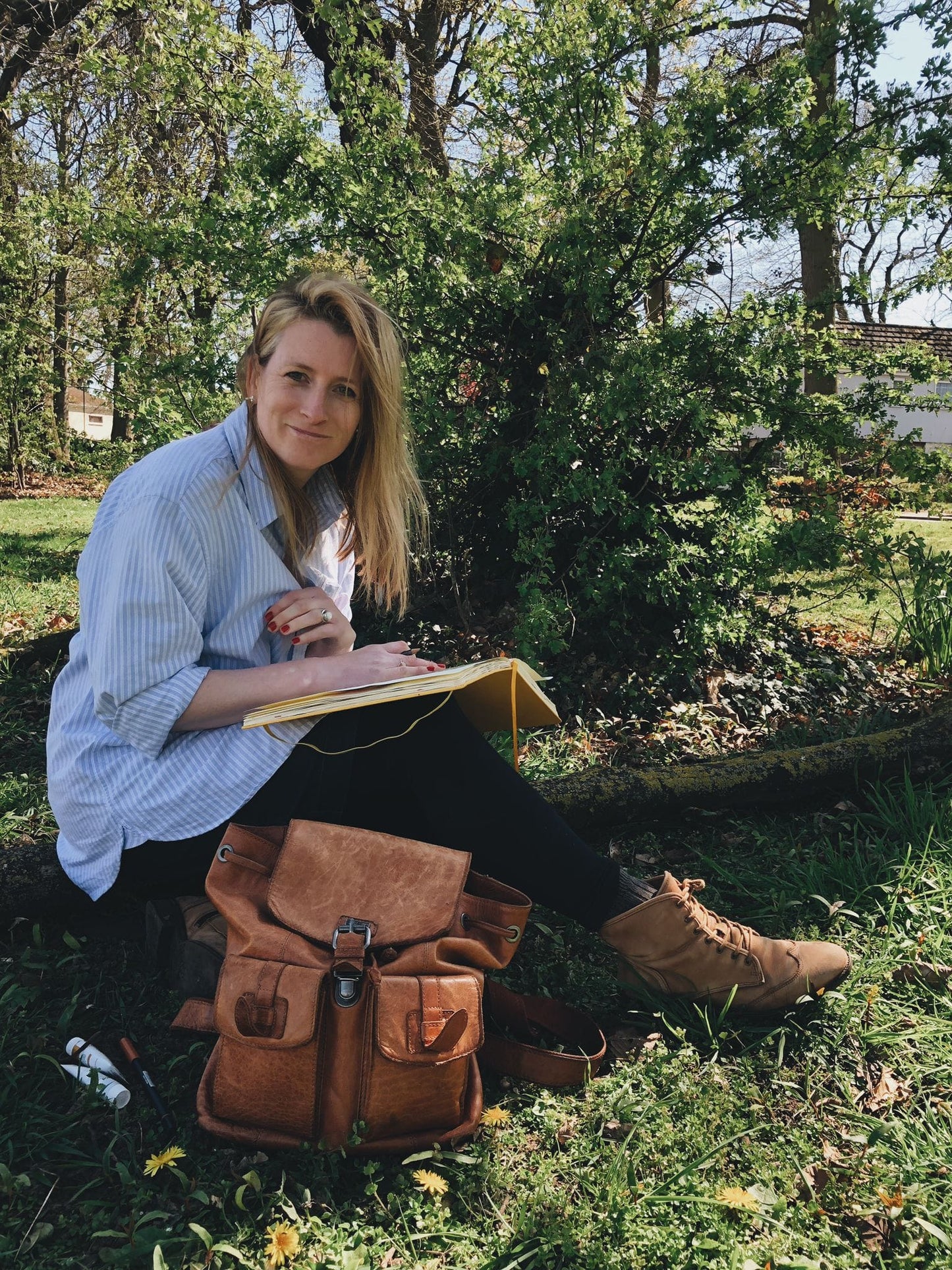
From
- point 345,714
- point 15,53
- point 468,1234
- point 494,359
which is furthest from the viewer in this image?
point 15,53

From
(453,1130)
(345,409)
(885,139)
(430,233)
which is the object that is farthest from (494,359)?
(453,1130)

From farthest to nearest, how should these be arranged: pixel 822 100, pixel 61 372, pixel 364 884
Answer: pixel 61 372 < pixel 822 100 < pixel 364 884

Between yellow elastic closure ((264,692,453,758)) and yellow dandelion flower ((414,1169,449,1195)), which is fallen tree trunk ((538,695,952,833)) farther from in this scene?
yellow dandelion flower ((414,1169,449,1195))

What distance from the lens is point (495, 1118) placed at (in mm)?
1951

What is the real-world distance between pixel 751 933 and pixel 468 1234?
0.94 m

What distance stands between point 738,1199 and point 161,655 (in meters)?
1.55

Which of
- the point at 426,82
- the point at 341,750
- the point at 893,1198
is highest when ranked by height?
the point at 426,82

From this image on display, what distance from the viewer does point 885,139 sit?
12.3ft

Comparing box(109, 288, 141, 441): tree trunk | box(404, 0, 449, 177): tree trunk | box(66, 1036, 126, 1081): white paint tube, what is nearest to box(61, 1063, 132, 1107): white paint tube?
box(66, 1036, 126, 1081): white paint tube

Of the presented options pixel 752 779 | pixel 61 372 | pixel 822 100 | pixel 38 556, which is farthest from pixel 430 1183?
pixel 61 372

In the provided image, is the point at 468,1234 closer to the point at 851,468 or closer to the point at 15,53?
the point at 851,468

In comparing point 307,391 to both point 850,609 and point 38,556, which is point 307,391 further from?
point 38,556

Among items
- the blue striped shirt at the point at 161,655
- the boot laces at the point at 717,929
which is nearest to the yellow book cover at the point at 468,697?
the blue striped shirt at the point at 161,655

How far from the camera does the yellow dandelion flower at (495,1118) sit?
1.95 m
